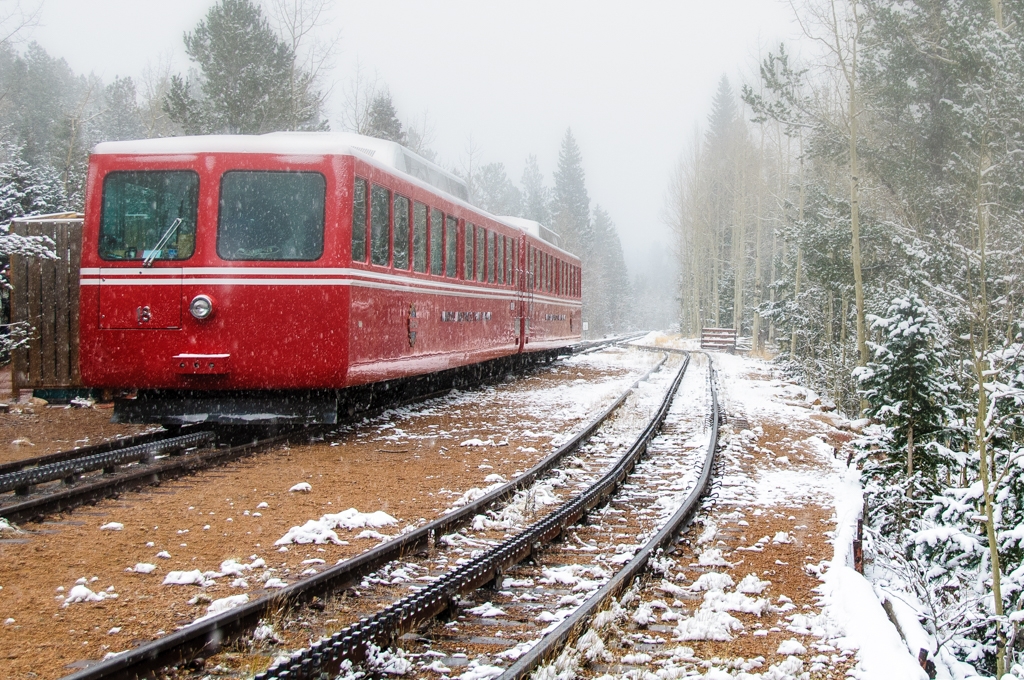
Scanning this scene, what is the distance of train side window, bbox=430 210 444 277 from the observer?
38.8ft

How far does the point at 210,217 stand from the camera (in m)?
8.62

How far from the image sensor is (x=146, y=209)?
343 inches

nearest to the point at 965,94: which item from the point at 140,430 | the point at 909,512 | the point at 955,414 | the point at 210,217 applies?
the point at 955,414

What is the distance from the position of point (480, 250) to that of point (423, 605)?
10.8 metres

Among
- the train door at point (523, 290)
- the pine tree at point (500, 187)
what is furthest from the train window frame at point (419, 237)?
the pine tree at point (500, 187)

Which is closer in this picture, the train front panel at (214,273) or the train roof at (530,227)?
the train front panel at (214,273)

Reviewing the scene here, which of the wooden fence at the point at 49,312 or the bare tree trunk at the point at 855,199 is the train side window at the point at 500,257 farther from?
the wooden fence at the point at 49,312

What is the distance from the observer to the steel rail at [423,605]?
319cm

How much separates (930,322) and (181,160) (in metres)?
7.02

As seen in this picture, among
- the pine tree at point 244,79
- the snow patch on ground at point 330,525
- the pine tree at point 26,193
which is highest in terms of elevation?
the pine tree at point 244,79

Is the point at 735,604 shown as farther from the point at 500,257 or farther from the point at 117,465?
the point at 500,257

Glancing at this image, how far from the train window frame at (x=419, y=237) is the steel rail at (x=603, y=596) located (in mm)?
5222

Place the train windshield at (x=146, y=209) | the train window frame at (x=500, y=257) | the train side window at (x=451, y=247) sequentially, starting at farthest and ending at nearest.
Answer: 1. the train window frame at (x=500, y=257)
2. the train side window at (x=451, y=247)
3. the train windshield at (x=146, y=209)

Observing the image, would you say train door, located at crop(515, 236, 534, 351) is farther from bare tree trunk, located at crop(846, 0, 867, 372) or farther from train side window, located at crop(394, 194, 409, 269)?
train side window, located at crop(394, 194, 409, 269)
